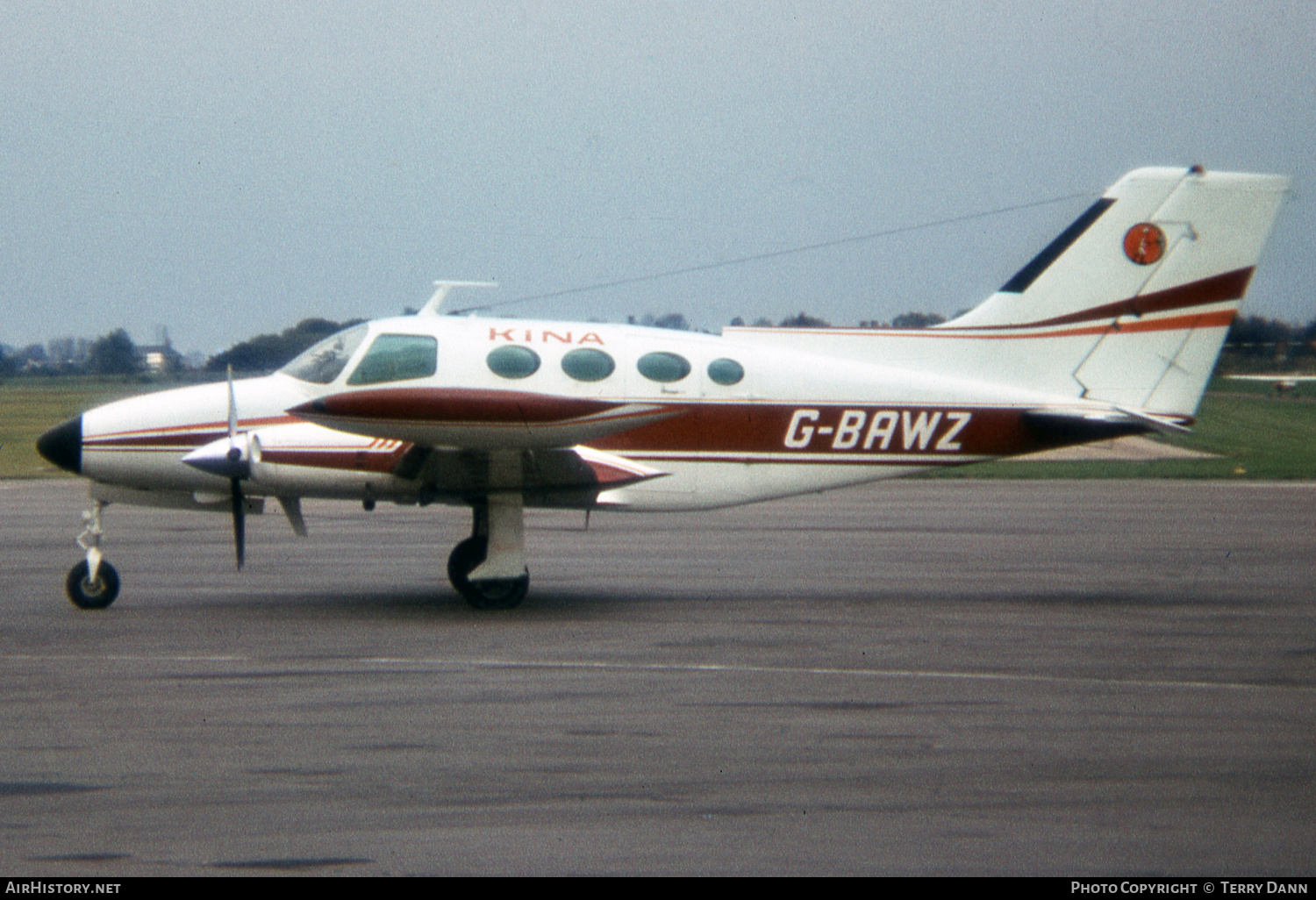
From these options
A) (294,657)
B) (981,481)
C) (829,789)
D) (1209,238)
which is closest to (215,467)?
(294,657)

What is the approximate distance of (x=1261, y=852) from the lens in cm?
525

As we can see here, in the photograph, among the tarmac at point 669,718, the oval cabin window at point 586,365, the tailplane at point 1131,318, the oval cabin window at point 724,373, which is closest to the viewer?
the tarmac at point 669,718

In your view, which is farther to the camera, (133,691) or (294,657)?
(294,657)

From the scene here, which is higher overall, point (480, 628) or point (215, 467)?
point (215, 467)

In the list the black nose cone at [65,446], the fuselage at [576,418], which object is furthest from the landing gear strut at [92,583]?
the fuselage at [576,418]

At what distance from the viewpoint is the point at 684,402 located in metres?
12.1

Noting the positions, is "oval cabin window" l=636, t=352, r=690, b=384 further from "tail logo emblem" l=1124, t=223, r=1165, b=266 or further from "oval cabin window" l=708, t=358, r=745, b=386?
"tail logo emblem" l=1124, t=223, r=1165, b=266

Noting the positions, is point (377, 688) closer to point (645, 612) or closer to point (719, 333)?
point (645, 612)

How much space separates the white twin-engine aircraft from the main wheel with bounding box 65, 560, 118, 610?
16 mm

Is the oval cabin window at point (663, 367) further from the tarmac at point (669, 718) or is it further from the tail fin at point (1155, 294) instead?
the tail fin at point (1155, 294)

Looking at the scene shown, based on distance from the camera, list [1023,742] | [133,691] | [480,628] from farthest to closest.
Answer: [480,628], [133,691], [1023,742]

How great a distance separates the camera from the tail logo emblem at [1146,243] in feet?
41.7

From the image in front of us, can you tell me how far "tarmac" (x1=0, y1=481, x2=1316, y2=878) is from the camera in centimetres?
538
